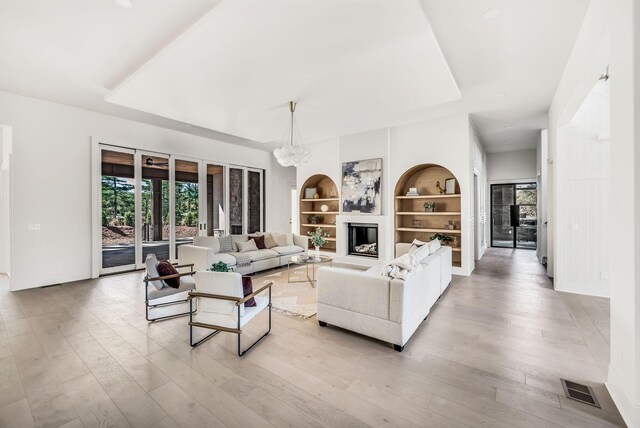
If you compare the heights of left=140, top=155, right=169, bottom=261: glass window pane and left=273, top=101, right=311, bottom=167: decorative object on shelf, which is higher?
left=273, top=101, right=311, bottom=167: decorative object on shelf

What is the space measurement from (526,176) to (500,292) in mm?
6224

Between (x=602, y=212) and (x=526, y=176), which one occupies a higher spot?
(x=526, y=176)

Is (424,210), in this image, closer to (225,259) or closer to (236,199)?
(225,259)

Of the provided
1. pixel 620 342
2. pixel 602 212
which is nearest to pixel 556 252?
pixel 602 212

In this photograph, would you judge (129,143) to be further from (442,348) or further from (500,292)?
(500,292)

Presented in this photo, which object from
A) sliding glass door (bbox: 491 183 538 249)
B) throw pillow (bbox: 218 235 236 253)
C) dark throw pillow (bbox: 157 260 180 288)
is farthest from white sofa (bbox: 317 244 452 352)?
sliding glass door (bbox: 491 183 538 249)

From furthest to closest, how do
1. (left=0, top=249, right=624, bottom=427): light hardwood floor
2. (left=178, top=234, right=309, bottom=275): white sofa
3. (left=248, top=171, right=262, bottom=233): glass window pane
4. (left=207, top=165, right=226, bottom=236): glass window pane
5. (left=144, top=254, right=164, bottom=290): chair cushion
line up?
1. (left=248, top=171, right=262, bottom=233): glass window pane
2. (left=207, top=165, right=226, bottom=236): glass window pane
3. (left=178, top=234, right=309, bottom=275): white sofa
4. (left=144, top=254, right=164, bottom=290): chair cushion
5. (left=0, top=249, right=624, bottom=427): light hardwood floor

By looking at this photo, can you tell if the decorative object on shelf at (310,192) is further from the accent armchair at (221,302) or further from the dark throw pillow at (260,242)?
the accent armchair at (221,302)

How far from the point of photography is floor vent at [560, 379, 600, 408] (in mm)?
2012

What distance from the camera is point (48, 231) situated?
5.05 metres

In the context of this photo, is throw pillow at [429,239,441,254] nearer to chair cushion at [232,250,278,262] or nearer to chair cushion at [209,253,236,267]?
chair cushion at [232,250,278,262]

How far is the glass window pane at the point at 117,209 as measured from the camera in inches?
228

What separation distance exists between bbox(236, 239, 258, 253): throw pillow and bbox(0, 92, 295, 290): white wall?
2.88 metres

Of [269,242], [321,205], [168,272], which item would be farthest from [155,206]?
[321,205]
